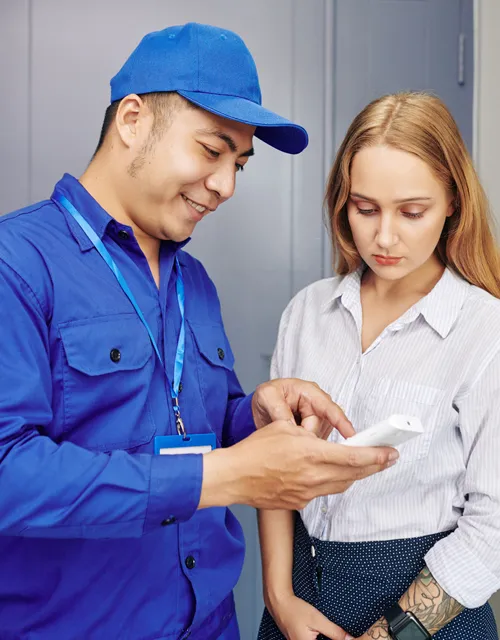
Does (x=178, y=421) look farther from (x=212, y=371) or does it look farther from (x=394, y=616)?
(x=394, y=616)

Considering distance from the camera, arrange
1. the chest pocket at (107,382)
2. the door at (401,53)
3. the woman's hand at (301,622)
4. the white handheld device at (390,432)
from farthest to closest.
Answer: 1. the door at (401,53)
2. the woman's hand at (301,622)
3. the chest pocket at (107,382)
4. the white handheld device at (390,432)

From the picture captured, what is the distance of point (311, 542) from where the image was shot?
4.91 ft

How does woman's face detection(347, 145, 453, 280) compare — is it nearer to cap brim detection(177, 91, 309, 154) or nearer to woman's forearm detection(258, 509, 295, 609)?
cap brim detection(177, 91, 309, 154)

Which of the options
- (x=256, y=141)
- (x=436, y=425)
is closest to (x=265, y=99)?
(x=256, y=141)

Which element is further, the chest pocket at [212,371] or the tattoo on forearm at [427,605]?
the chest pocket at [212,371]

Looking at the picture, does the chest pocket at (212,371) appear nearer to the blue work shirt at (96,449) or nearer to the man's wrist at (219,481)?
the blue work shirt at (96,449)

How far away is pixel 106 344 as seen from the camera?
1271 millimetres

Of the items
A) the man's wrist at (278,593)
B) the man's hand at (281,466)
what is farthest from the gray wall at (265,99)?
the man's hand at (281,466)

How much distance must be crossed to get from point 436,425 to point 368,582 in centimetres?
32

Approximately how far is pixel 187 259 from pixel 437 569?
32.1 inches

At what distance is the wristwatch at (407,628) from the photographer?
1340 mm

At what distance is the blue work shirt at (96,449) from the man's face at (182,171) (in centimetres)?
7

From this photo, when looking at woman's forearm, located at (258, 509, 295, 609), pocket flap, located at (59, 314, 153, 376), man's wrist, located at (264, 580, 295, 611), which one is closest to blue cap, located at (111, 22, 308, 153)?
pocket flap, located at (59, 314, 153, 376)

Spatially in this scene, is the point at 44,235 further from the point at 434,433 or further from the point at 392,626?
the point at 392,626
